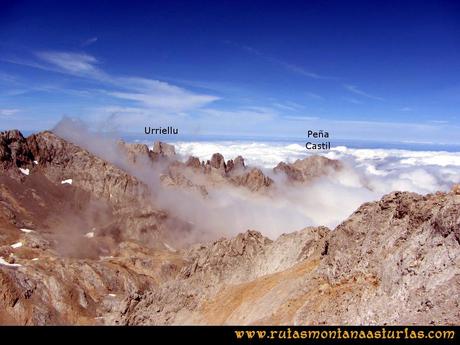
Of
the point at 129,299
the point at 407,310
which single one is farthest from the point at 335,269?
the point at 129,299

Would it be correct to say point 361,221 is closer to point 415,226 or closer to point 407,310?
point 415,226

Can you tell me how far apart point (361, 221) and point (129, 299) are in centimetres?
5513

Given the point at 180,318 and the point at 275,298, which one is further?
the point at 180,318

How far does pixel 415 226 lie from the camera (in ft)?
137

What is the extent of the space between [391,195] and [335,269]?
11426 mm

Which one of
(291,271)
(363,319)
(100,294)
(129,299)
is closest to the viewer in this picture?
(363,319)

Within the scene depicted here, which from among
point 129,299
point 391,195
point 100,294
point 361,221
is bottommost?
point 100,294

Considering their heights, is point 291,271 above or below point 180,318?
above

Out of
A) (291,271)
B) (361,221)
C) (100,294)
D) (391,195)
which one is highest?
(391,195)

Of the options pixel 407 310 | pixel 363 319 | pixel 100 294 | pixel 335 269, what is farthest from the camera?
pixel 100 294
